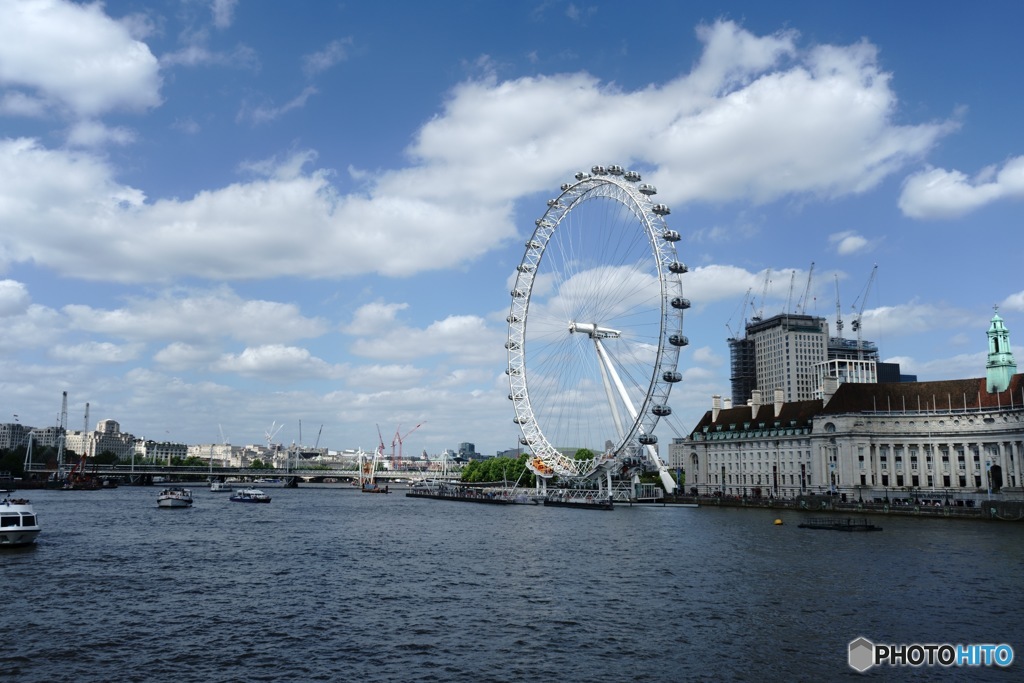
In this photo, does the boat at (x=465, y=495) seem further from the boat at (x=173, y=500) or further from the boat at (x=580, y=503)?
the boat at (x=173, y=500)

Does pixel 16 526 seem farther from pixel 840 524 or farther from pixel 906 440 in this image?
pixel 906 440

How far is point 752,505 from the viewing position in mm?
112312

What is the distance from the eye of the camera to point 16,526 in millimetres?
51562

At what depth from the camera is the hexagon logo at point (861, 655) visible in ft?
83.6

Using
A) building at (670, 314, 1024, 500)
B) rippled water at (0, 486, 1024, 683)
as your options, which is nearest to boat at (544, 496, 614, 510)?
building at (670, 314, 1024, 500)

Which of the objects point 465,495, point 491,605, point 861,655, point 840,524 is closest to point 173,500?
point 465,495

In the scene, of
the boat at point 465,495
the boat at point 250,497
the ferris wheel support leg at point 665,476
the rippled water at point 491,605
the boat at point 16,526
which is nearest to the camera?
the rippled water at point 491,605

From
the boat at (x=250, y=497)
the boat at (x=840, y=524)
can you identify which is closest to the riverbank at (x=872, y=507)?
the boat at (x=840, y=524)

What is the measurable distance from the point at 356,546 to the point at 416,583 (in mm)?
19118

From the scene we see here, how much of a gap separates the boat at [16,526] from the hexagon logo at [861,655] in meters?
49.4

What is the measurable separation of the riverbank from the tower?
80.4 ft

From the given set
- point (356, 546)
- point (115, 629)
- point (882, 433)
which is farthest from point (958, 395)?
point (115, 629)

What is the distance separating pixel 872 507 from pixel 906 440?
21.1 meters

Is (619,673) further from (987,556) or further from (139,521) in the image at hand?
(139,521)
